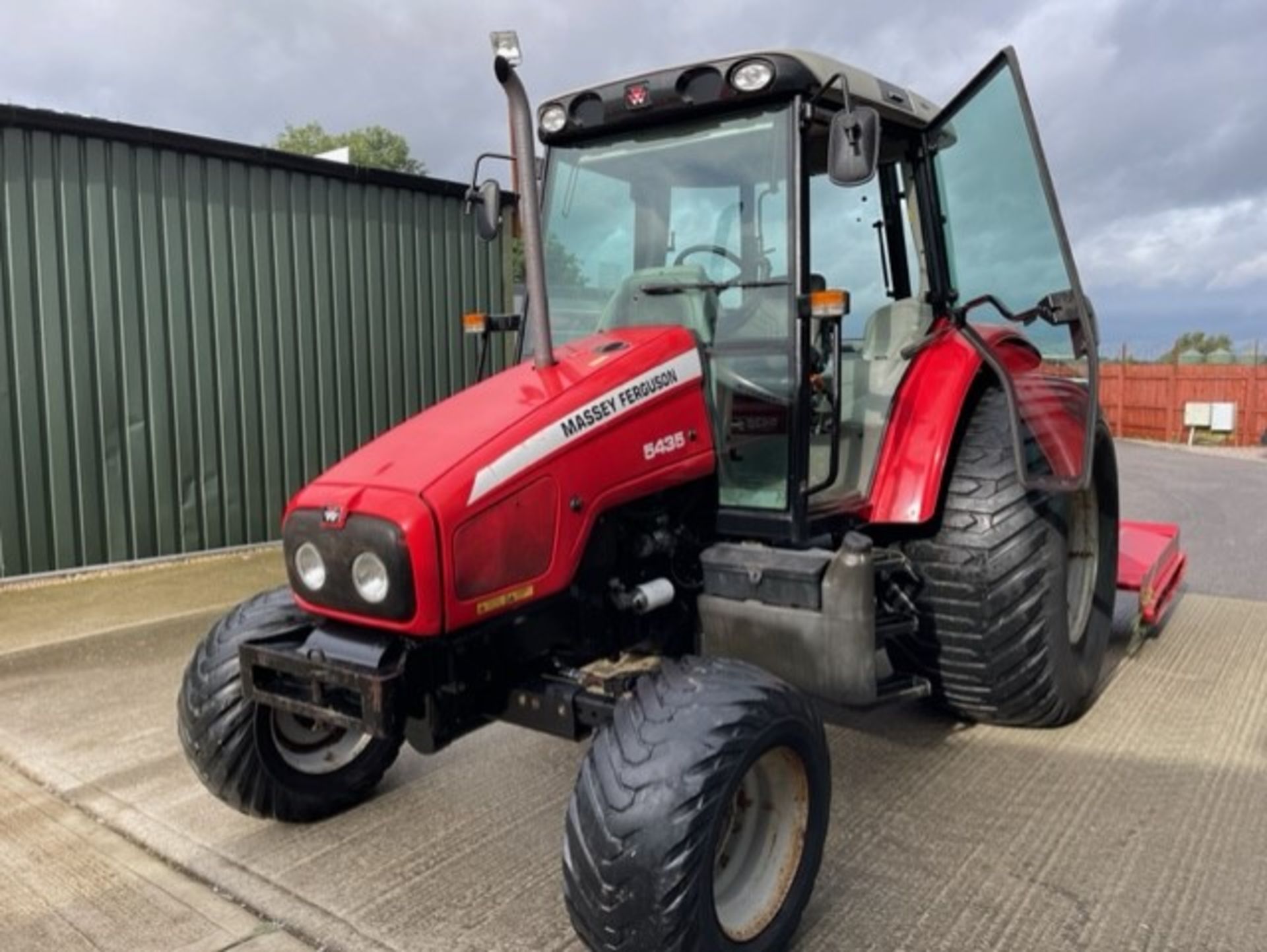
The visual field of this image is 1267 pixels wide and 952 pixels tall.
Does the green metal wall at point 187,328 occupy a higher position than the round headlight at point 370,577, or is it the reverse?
the green metal wall at point 187,328

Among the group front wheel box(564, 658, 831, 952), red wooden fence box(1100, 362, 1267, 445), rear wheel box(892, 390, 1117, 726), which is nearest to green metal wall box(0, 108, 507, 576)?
rear wheel box(892, 390, 1117, 726)

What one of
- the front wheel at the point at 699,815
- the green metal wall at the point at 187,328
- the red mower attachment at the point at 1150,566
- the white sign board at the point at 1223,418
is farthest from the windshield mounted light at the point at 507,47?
the white sign board at the point at 1223,418

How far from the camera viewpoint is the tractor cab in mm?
3051

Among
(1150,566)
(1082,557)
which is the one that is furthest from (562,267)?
(1150,566)

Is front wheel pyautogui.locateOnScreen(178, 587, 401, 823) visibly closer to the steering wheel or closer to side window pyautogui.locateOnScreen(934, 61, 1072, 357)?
the steering wheel

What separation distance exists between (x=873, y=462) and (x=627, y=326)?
0.95 metres

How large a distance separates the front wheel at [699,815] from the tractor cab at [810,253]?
85 cm

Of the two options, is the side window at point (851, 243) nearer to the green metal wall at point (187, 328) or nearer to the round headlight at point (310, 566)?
the round headlight at point (310, 566)

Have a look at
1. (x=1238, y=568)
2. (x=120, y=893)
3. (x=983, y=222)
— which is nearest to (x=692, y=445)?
(x=983, y=222)

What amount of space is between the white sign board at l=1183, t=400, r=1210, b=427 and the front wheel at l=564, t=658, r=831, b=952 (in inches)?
786

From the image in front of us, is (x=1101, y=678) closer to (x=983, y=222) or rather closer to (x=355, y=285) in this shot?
(x=983, y=222)

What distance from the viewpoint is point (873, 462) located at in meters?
3.39

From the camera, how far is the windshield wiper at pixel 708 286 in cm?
306

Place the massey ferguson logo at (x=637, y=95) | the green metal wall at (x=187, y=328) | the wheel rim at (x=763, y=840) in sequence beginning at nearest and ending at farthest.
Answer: the wheel rim at (x=763, y=840)
the massey ferguson logo at (x=637, y=95)
the green metal wall at (x=187, y=328)
